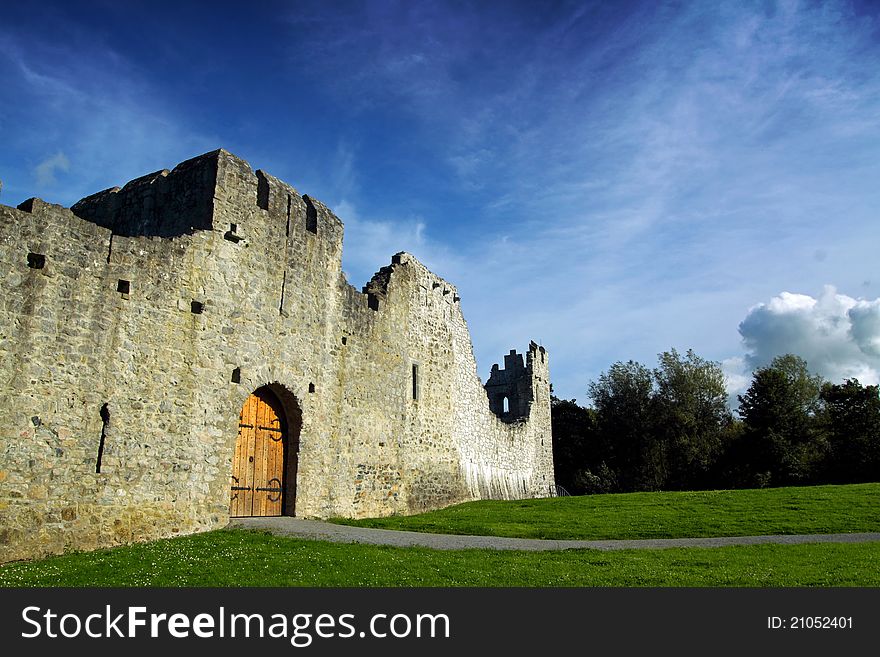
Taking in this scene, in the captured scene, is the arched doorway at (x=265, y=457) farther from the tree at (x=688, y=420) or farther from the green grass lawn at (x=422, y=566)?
the tree at (x=688, y=420)

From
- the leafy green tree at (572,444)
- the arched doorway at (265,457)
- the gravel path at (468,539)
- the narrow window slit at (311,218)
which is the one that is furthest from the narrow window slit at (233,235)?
the leafy green tree at (572,444)

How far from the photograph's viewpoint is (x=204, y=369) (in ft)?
51.0

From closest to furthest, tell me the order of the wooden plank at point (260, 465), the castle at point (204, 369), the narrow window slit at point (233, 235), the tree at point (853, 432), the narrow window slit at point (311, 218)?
the castle at point (204, 369), the narrow window slit at point (233, 235), the wooden plank at point (260, 465), the narrow window slit at point (311, 218), the tree at point (853, 432)

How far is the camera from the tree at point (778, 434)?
37.2 meters

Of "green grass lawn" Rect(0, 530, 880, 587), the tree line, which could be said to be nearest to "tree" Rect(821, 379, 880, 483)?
the tree line

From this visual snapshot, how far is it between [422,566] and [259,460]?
7.52m

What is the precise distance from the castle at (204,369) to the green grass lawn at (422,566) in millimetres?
1456

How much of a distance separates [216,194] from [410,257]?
30.0 feet

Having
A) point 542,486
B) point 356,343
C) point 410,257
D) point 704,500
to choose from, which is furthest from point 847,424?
point 356,343

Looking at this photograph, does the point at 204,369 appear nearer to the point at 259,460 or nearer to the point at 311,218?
the point at 259,460

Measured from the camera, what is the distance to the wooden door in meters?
16.7

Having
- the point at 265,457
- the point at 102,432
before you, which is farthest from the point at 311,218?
the point at 102,432

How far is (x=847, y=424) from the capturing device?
3750 cm
